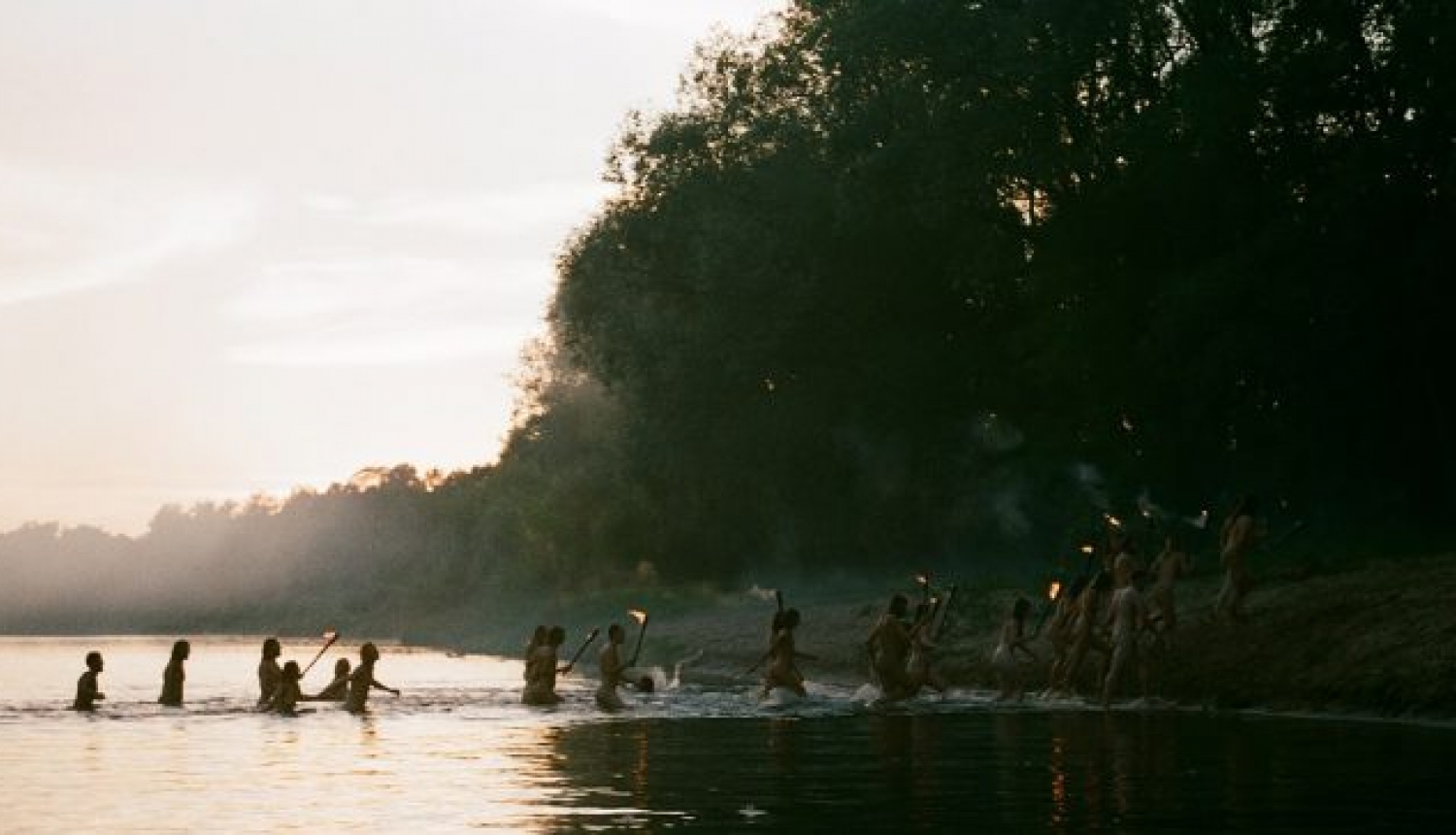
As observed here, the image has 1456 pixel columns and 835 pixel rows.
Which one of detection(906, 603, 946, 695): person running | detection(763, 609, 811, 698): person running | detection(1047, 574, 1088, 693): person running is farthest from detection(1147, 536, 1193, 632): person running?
detection(763, 609, 811, 698): person running

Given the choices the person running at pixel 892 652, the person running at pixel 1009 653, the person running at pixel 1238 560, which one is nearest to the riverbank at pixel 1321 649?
the person running at pixel 1238 560

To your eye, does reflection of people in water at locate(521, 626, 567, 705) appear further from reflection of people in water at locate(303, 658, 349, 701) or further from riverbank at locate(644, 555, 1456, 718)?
riverbank at locate(644, 555, 1456, 718)

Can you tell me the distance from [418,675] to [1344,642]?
3567 cm

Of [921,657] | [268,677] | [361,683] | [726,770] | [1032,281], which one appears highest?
[1032,281]

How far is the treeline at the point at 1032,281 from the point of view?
46.6 metres

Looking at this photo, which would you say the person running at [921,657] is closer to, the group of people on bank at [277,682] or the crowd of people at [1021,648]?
the crowd of people at [1021,648]

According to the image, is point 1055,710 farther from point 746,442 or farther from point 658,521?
point 658,521

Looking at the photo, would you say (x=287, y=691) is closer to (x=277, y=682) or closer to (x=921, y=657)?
(x=277, y=682)

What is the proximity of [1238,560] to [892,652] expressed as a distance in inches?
248

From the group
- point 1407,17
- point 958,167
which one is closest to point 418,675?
point 958,167

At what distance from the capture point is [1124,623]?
3525 cm

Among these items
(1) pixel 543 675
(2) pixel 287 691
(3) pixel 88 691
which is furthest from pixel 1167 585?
(3) pixel 88 691

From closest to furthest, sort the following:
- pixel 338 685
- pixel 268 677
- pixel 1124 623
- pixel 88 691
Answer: pixel 1124 623 < pixel 88 691 < pixel 268 677 < pixel 338 685

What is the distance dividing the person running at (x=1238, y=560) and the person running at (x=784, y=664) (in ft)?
24.9
